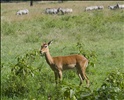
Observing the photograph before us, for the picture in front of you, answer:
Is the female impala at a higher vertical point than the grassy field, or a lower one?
higher

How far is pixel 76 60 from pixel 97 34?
8.85 meters

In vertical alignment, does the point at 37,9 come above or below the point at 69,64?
below

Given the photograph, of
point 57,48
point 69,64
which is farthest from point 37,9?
point 69,64

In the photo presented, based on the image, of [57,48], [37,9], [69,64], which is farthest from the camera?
[37,9]

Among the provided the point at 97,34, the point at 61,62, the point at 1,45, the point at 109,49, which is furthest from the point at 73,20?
the point at 61,62

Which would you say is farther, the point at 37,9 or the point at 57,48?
the point at 37,9

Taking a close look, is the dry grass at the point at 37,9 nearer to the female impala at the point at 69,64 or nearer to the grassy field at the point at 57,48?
the grassy field at the point at 57,48

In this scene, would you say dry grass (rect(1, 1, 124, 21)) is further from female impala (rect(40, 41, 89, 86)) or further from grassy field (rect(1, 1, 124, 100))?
female impala (rect(40, 41, 89, 86))

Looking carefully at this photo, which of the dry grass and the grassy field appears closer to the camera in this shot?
the grassy field

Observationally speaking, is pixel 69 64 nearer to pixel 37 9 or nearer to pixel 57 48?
pixel 57 48

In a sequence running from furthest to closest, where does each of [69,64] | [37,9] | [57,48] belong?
[37,9] → [57,48] → [69,64]

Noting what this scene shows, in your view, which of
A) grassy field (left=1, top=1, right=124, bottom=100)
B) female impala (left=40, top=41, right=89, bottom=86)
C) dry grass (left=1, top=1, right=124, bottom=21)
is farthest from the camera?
dry grass (left=1, top=1, right=124, bottom=21)

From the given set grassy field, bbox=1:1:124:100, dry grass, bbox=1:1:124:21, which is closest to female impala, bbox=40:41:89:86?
grassy field, bbox=1:1:124:100

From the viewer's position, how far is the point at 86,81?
8930 millimetres
